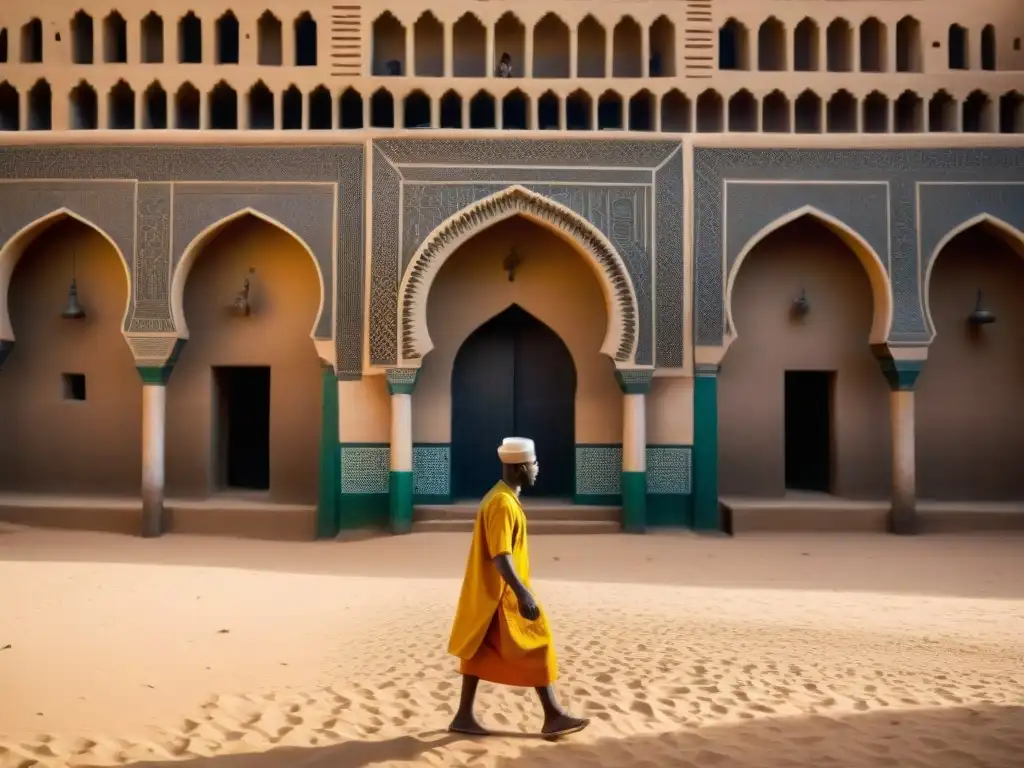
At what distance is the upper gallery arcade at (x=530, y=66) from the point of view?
9617 mm

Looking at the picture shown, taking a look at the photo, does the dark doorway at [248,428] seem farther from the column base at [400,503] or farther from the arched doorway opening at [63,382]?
the column base at [400,503]

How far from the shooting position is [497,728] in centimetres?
365

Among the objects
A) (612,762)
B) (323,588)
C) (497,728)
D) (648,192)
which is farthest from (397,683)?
(648,192)

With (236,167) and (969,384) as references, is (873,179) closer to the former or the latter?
(969,384)

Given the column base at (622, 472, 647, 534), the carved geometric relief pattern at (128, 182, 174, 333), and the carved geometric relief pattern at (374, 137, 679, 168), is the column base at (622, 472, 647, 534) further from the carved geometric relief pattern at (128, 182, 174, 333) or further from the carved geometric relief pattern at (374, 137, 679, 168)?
the carved geometric relief pattern at (128, 182, 174, 333)

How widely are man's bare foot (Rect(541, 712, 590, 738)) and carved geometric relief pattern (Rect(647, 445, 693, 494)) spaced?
6209 millimetres

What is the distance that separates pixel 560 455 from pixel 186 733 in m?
7.67

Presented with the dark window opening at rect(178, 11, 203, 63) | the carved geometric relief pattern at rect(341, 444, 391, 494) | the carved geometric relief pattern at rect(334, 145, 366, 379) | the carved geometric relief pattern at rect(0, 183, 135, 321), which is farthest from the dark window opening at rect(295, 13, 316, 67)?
the carved geometric relief pattern at rect(341, 444, 391, 494)

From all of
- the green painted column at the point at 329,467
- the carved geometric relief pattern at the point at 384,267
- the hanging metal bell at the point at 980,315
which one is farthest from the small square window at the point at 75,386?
the hanging metal bell at the point at 980,315

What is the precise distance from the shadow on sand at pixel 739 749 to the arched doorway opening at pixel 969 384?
24.0ft

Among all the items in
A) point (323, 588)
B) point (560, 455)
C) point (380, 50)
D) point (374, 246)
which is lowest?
point (323, 588)

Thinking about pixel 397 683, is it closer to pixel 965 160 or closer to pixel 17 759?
pixel 17 759

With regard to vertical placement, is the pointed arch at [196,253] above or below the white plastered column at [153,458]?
above

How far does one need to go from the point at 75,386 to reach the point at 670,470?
7.07m
